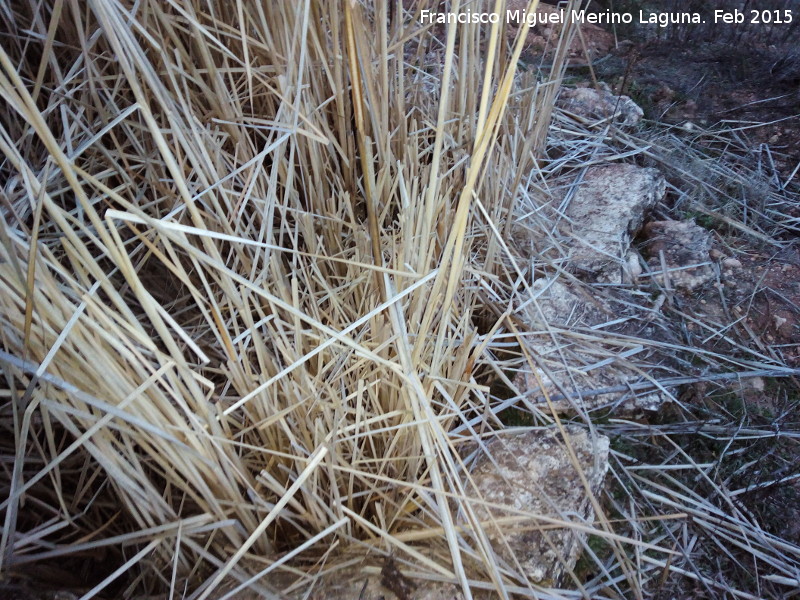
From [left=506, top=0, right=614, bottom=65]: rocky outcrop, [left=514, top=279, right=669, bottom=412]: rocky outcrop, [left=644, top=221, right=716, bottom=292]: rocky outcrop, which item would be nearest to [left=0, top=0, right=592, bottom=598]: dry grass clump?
[left=514, top=279, right=669, bottom=412]: rocky outcrop

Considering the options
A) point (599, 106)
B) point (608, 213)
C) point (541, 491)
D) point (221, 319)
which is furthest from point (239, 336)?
point (599, 106)

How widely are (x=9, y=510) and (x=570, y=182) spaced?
123 cm

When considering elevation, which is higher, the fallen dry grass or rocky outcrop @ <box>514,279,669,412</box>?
the fallen dry grass

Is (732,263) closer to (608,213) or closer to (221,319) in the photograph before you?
(608,213)

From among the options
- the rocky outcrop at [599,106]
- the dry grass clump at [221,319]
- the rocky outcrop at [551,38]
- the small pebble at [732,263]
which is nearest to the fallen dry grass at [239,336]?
the dry grass clump at [221,319]

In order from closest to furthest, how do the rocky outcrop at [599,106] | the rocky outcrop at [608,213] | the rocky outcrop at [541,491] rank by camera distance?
the rocky outcrop at [541,491] < the rocky outcrop at [608,213] < the rocky outcrop at [599,106]

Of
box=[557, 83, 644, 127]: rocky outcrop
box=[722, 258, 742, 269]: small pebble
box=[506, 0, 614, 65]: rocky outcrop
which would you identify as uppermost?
box=[506, 0, 614, 65]: rocky outcrop

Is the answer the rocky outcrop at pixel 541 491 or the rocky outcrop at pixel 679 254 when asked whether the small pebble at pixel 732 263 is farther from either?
the rocky outcrop at pixel 541 491

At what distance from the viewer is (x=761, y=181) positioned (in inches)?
59.2

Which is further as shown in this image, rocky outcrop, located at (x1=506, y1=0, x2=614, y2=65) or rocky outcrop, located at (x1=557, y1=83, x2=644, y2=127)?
rocky outcrop, located at (x1=506, y1=0, x2=614, y2=65)

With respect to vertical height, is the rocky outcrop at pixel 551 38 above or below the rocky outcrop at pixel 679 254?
above

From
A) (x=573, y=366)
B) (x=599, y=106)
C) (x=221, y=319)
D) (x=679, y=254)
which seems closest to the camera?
(x=221, y=319)

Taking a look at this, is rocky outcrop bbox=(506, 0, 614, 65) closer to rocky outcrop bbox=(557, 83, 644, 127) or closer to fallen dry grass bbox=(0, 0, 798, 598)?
rocky outcrop bbox=(557, 83, 644, 127)

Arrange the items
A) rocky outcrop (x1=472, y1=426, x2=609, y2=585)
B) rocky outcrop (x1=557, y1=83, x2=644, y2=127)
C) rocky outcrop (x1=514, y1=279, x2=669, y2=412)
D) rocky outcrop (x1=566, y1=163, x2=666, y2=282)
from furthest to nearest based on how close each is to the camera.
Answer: rocky outcrop (x1=557, y1=83, x2=644, y2=127), rocky outcrop (x1=566, y1=163, x2=666, y2=282), rocky outcrop (x1=514, y1=279, x2=669, y2=412), rocky outcrop (x1=472, y1=426, x2=609, y2=585)
